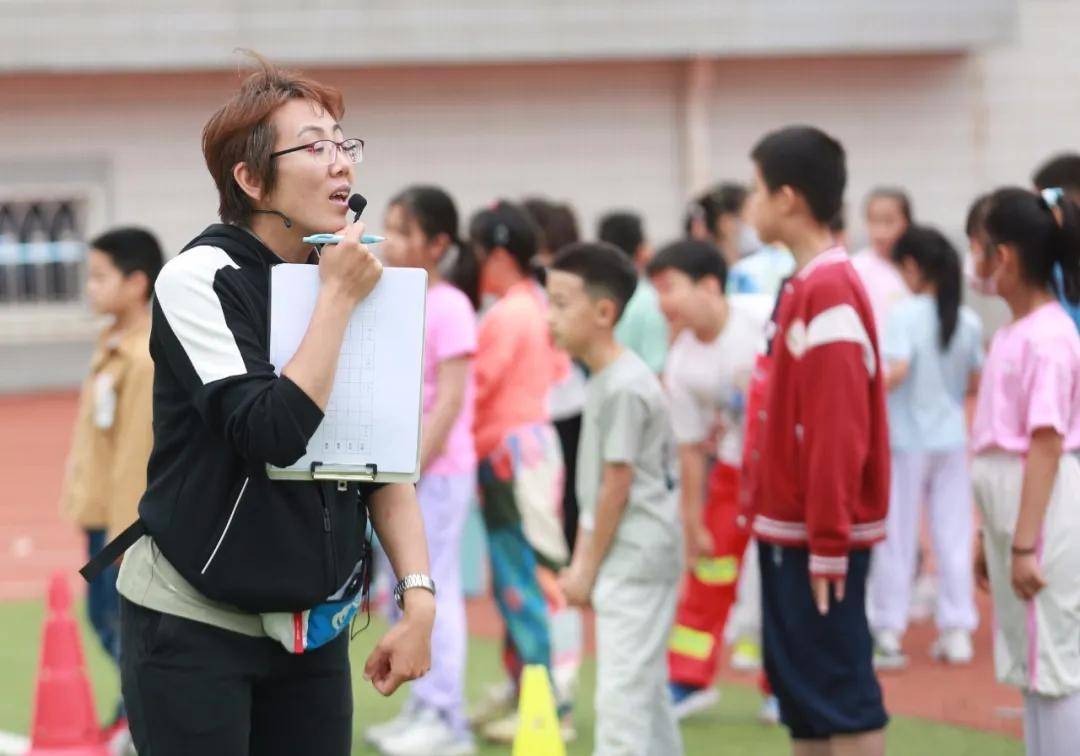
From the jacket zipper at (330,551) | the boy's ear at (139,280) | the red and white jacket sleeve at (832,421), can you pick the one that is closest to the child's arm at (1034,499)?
the red and white jacket sleeve at (832,421)

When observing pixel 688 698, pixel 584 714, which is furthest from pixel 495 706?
pixel 688 698

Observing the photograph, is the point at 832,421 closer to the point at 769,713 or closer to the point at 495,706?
the point at 769,713

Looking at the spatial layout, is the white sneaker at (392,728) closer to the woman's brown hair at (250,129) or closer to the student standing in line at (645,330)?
the student standing in line at (645,330)

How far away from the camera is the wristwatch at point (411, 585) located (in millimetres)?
3527

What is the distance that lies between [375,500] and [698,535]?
348 cm

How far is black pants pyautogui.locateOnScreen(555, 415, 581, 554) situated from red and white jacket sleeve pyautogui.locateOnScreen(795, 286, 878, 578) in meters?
3.87

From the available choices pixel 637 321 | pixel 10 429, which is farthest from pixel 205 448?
pixel 10 429

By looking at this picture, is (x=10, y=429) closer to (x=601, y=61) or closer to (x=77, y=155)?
(x=77, y=155)

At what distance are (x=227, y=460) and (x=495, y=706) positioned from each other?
407 centimetres

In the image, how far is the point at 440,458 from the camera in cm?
690

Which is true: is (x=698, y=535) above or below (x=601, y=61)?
below

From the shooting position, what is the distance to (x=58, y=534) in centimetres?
1341

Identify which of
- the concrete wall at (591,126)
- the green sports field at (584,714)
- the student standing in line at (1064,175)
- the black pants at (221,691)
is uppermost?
the concrete wall at (591,126)

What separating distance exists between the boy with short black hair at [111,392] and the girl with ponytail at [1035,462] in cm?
299
